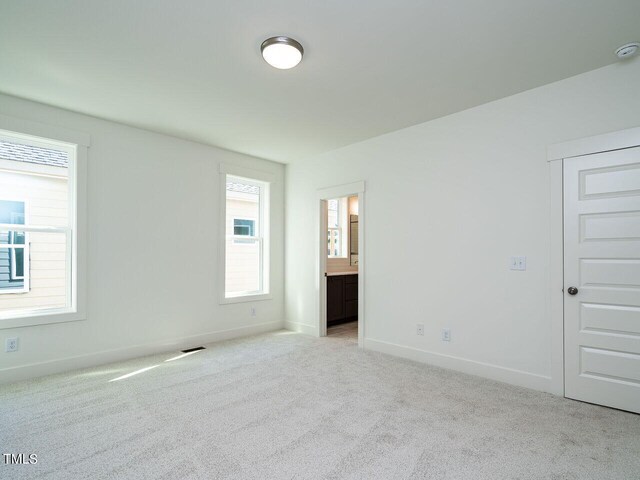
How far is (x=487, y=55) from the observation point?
2.49 meters

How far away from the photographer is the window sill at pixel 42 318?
10.2 ft

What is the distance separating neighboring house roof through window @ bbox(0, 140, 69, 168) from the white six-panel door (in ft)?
15.6

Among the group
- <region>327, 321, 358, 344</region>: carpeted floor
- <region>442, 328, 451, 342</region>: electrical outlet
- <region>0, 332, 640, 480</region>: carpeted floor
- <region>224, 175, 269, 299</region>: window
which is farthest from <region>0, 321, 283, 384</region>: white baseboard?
<region>442, 328, 451, 342</region>: electrical outlet

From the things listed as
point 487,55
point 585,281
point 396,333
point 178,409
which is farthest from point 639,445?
point 178,409

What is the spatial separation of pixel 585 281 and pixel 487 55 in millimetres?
1903

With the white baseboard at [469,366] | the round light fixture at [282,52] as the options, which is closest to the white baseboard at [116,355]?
the white baseboard at [469,366]

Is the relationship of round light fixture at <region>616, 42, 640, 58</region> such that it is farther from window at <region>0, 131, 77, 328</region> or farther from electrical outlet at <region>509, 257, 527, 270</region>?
window at <region>0, 131, 77, 328</region>

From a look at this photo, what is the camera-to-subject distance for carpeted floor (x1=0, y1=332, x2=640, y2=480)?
1.89 metres

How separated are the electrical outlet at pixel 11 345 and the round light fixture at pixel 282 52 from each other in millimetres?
3337

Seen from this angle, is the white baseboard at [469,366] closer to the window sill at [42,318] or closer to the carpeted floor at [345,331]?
the carpeted floor at [345,331]

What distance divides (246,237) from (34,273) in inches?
95.9

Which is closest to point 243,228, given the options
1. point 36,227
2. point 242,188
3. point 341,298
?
point 242,188

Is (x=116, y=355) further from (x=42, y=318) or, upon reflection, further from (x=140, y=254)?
(x=140, y=254)

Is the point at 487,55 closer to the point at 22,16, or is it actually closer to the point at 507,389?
Result: the point at 507,389
